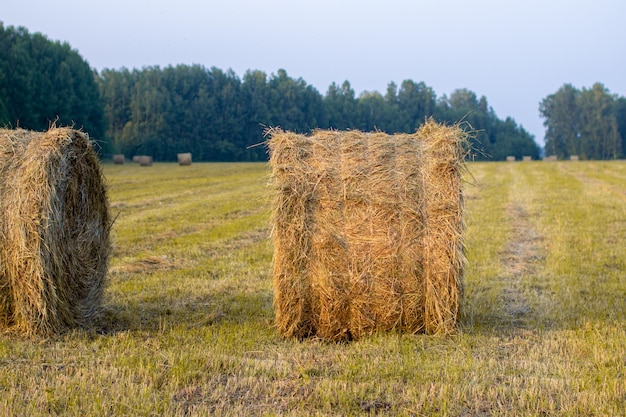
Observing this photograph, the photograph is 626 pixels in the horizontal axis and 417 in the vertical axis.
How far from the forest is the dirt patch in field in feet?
103

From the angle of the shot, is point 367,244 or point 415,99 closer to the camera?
point 367,244

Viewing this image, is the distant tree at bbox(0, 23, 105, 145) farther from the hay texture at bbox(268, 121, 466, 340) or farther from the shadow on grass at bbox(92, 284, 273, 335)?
the hay texture at bbox(268, 121, 466, 340)

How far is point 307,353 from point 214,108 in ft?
227

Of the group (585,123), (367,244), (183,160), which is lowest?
(367,244)

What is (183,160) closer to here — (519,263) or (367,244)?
(519,263)

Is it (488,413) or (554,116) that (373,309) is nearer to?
(488,413)

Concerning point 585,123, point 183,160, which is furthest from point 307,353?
point 585,123

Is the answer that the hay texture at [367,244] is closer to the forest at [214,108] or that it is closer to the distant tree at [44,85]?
the forest at [214,108]

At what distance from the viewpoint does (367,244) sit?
625 centimetres

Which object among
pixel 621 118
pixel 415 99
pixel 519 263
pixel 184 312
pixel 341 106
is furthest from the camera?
pixel 621 118

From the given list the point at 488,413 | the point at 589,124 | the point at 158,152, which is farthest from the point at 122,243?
the point at 589,124

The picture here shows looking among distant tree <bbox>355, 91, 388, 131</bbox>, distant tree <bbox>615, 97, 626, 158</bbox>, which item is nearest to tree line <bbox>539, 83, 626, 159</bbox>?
distant tree <bbox>615, 97, 626, 158</bbox>

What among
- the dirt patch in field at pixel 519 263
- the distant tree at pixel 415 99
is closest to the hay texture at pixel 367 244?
the dirt patch in field at pixel 519 263

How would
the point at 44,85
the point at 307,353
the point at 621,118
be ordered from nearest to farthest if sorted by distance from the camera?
the point at 307,353 → the point at 44,85 → the point at 621,118
